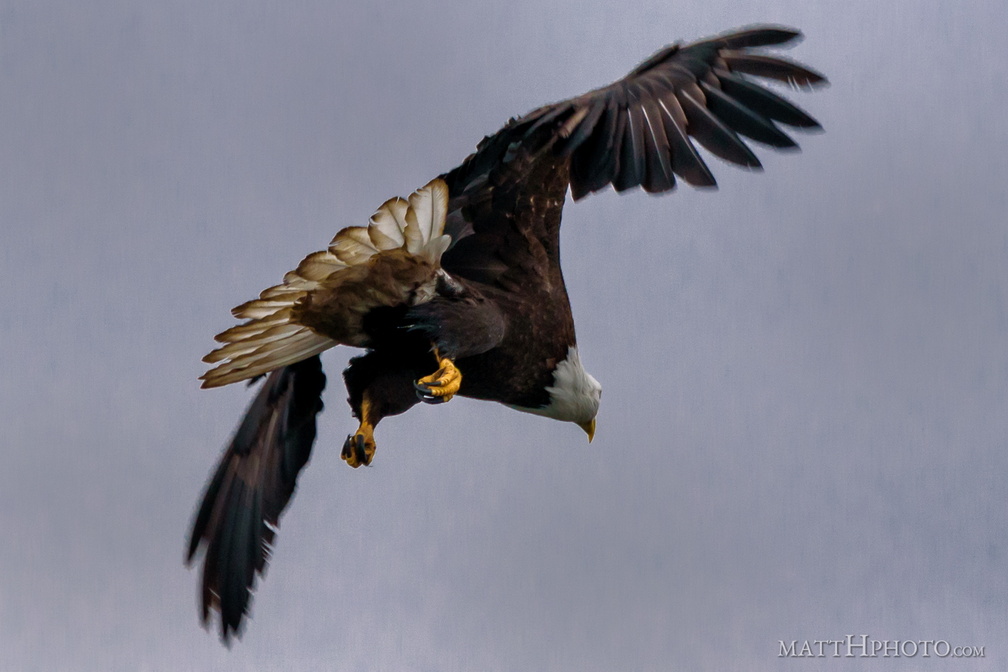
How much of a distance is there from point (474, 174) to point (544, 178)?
0.26 meters

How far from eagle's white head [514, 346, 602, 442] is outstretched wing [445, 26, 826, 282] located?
2.67 ft

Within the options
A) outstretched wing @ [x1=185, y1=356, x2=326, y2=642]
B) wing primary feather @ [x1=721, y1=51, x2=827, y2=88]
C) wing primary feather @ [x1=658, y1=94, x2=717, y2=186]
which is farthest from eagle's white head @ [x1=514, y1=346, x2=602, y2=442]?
wing primary feather @ [x1=721, y1=51, x2=827, y2=88]

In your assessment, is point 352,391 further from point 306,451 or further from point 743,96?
point 743,96

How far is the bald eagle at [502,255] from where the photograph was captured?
6.22 meters

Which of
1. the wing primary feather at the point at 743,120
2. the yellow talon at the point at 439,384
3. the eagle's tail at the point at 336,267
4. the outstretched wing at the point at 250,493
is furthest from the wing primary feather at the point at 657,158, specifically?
the outstretched wing at the point at 250,493

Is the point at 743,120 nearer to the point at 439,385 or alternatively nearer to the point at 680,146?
the point at 680,146

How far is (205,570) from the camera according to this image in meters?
7.67

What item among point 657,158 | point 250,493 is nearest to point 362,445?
point 250,493

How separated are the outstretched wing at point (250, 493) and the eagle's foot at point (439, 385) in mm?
1100

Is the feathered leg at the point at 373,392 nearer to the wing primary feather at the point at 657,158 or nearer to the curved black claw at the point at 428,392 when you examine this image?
the curved black claw at the point at 428,392

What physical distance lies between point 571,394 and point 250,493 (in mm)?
1410

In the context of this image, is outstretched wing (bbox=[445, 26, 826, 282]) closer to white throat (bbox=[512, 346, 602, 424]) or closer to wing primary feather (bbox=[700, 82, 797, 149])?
wing primary feather (bbox=[700, 82, 797, 149])

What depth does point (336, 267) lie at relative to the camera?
6.20m

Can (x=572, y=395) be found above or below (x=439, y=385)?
above
